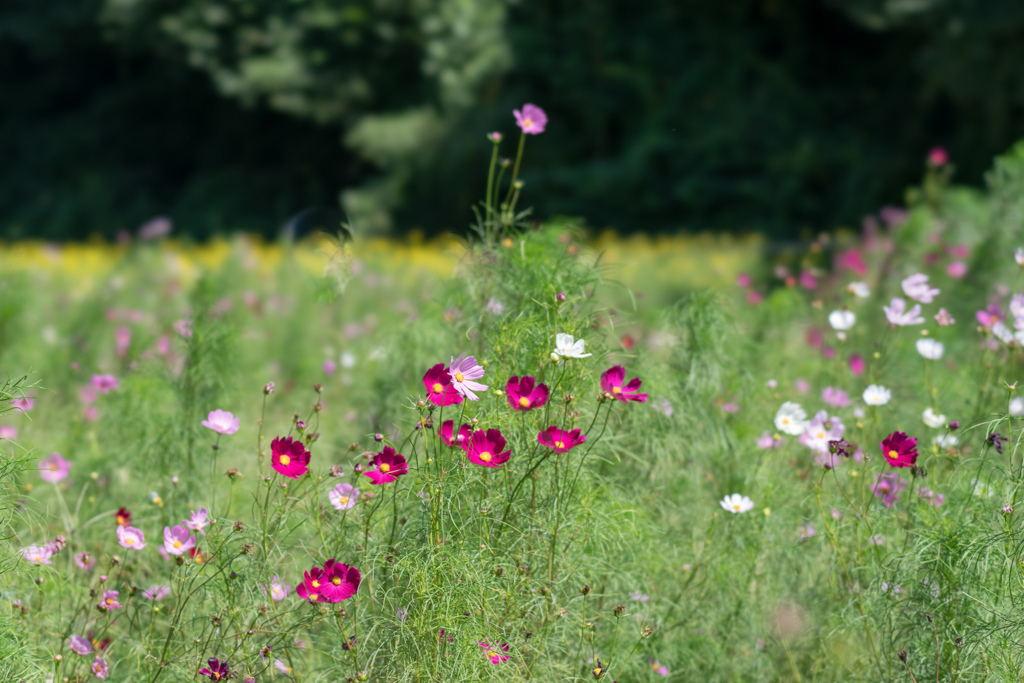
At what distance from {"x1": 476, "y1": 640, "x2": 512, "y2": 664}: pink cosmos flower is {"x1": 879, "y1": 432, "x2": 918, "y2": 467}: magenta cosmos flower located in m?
0.76

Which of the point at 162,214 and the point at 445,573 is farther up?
the point at 445,573

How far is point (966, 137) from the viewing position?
830 centimetres

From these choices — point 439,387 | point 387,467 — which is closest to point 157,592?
point 387,467

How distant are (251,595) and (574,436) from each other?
71 cm

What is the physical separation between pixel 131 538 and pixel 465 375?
0.81 metres

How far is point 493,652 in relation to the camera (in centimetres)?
158

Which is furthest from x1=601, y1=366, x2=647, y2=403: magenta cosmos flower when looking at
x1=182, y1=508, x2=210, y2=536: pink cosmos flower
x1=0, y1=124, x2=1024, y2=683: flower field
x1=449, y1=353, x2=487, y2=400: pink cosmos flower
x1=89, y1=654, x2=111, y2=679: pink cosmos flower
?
x1=89, y1=654, x2=111, y2=679: pink cosmos flower

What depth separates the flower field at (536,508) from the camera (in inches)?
64.6

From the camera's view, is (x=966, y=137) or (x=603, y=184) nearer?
(x=966, y=137)

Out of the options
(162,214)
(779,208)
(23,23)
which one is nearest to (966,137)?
(779,208)

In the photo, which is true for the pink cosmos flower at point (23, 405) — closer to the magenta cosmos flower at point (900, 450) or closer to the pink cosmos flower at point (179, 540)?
the pink cosmos flower at point (179, 540)

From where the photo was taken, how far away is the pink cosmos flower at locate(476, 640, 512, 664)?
62.2 inches

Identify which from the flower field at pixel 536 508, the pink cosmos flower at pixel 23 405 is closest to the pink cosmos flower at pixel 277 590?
the flower field at pixel 536 508

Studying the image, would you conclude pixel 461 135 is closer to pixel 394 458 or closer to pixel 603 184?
pixel 603 184
